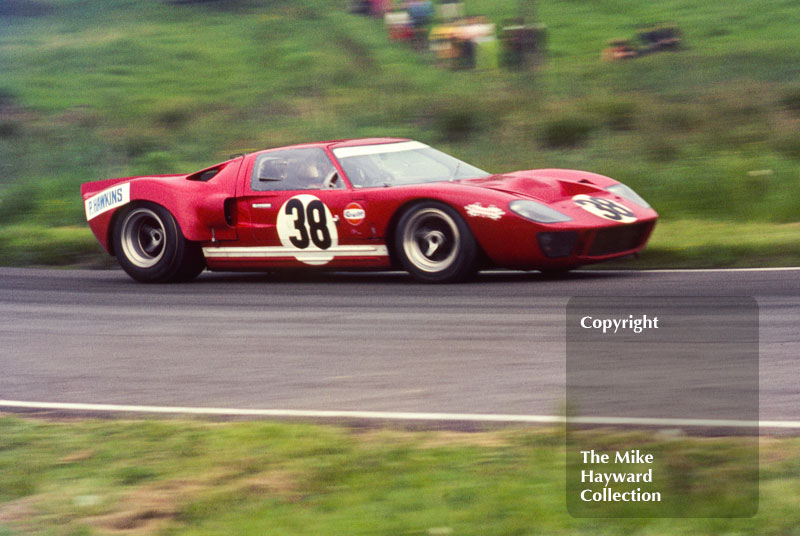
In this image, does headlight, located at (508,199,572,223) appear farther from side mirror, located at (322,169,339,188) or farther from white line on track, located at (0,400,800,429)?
white line on track, located at (0,400,800,429)

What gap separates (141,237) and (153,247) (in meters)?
0.19

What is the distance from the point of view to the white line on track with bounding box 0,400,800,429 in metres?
3.74

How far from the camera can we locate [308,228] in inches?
336

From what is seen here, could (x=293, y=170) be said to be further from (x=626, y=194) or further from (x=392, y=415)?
(x=392, y=415)

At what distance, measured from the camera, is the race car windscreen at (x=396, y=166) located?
27.9 feet

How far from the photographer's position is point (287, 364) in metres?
5.68

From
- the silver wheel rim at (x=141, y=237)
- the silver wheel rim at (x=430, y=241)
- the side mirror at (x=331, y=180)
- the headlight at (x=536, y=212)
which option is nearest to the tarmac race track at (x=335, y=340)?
the silver wheel rim at (x=430, y=241)

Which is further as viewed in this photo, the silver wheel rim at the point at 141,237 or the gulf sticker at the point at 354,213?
the silver wheel rim at the point at 141,237

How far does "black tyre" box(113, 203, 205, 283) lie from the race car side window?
2.77 ft

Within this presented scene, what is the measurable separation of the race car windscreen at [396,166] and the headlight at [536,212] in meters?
1.02

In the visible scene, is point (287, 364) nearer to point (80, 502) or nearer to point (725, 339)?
point (80, 502)

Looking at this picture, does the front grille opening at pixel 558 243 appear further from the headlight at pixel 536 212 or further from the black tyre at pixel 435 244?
the black tyre at pixel 435 244

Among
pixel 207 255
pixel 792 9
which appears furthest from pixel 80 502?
pixel 792 9

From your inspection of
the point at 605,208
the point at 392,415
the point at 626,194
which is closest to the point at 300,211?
the point at 605,208
